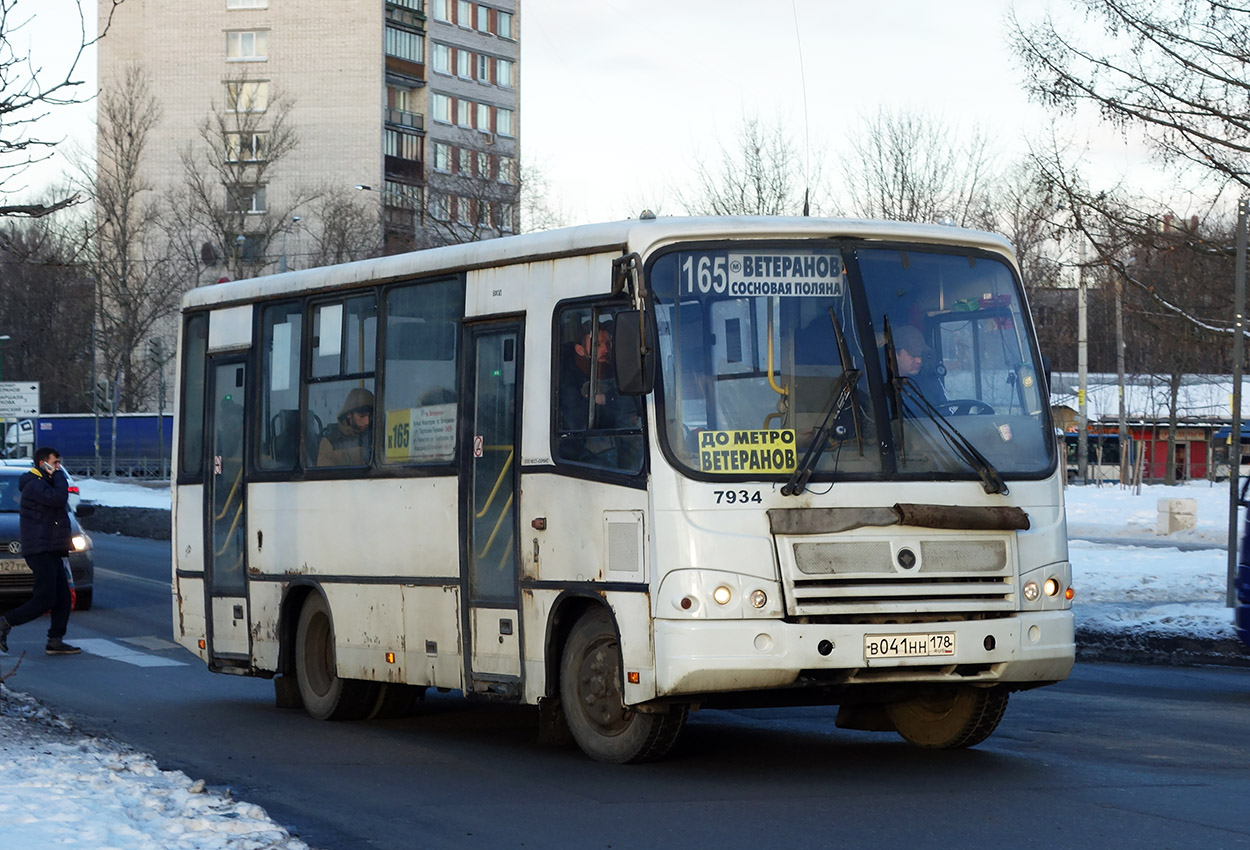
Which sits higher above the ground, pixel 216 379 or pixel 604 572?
pixel 216 379

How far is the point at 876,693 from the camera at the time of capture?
382 inches

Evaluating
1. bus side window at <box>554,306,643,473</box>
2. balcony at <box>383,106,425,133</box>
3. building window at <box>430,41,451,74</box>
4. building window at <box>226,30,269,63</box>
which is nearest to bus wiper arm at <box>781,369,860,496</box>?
bus side window at <box>554,306,643,473</box>

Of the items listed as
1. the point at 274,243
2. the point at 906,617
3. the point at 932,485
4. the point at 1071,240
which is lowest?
the point at 906,617

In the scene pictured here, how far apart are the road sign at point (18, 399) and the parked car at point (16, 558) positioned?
38890mm

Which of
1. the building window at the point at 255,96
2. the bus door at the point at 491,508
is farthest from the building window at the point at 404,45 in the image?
the bus door at the point at 491,508

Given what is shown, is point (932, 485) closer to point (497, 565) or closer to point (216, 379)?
point (497, 565)

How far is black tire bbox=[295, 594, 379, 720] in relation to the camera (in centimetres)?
1256

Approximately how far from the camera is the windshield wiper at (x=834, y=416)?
934cm

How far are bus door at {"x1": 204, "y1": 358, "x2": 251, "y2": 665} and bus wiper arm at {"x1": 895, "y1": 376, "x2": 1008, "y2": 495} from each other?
5.72 metres

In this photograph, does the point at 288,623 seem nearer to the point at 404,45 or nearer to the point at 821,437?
the point at 821,437

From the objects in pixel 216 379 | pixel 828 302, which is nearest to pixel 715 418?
pixel 828 302

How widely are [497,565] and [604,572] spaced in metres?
1.16

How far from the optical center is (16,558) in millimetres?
21547

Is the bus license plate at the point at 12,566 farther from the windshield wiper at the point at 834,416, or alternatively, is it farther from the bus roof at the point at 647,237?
the windshield wiper at the point at 834,416
